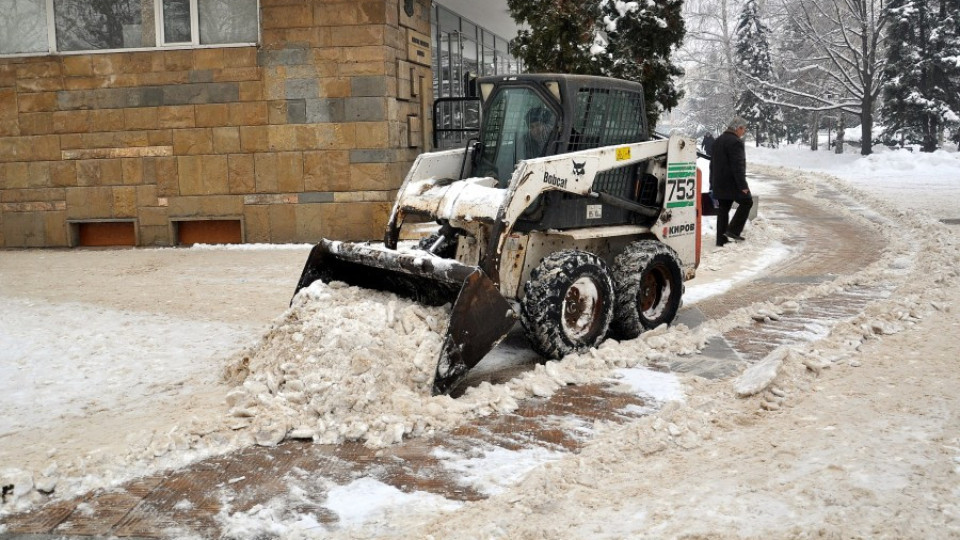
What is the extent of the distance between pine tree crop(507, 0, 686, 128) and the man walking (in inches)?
49.4

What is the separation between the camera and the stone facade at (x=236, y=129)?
1235cm

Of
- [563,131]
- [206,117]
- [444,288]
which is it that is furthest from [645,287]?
[206,117]

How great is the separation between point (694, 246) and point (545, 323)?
2.40 metres

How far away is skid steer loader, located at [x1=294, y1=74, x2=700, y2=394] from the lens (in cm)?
582

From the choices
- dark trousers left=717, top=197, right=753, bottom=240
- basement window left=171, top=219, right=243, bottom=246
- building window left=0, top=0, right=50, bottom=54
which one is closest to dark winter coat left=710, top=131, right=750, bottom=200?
dark trousers left=717, top=197, right=753, bottom=240

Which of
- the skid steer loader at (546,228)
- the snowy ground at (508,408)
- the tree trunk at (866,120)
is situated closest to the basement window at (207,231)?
the snowy ground at (508,408)

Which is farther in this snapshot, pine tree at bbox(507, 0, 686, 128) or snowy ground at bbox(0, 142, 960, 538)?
pine tree at bbox(507, 0, 686, 128)

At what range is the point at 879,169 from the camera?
2894cm

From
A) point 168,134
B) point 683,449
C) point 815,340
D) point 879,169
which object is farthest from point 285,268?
point 879,169

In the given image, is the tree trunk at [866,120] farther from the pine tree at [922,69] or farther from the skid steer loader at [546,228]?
the skid steer loader at [546,228]

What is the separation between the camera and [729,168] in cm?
1201

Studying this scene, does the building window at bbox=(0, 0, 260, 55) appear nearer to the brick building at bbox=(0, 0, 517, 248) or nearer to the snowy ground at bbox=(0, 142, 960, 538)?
the brick building at bbox=(0, 0, 517, 248)

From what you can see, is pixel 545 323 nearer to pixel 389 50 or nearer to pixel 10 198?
pixel 389 50

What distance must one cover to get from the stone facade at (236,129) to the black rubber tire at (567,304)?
6.71 m
